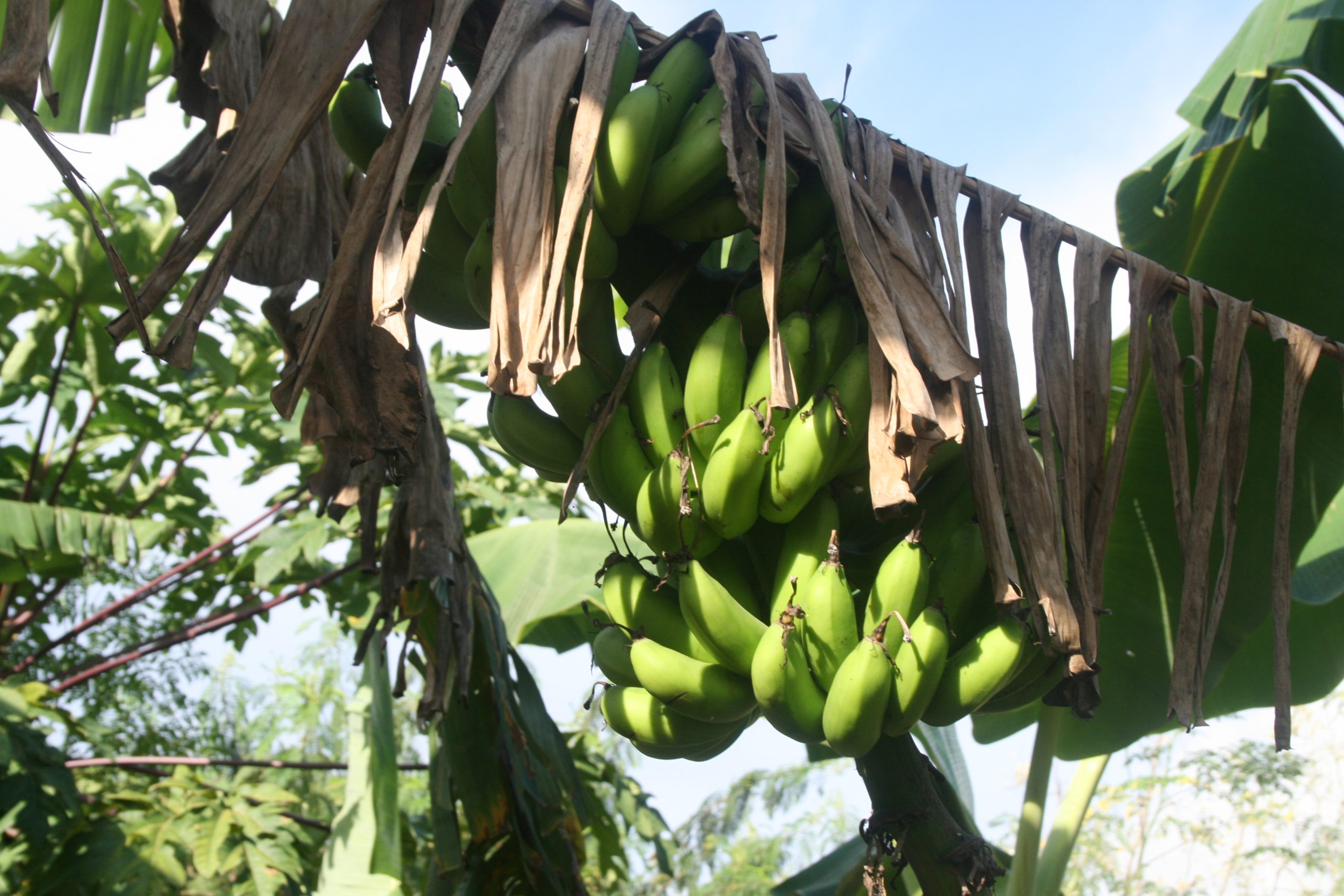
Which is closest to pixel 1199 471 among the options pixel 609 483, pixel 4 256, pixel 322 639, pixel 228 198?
pixel 609 483

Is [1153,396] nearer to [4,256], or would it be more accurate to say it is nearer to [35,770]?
[35,770]

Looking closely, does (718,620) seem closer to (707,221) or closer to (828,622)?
(828,622)

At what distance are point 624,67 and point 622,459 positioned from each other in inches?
19.7

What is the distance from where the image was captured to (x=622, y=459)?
110 cm

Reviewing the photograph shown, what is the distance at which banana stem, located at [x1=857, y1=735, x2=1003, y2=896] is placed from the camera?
0.96 meters

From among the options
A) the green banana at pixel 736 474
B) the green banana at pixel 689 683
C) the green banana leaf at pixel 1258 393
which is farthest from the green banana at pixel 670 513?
the green banana leaf at pixel 1258 393

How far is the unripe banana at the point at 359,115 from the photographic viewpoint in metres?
1.17

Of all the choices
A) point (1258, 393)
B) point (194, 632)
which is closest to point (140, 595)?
point (194, 632)

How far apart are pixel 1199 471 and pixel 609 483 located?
941mm

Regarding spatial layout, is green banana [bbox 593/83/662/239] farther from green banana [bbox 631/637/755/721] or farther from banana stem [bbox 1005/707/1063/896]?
banana stem [bbox 1005/707/1063/896]

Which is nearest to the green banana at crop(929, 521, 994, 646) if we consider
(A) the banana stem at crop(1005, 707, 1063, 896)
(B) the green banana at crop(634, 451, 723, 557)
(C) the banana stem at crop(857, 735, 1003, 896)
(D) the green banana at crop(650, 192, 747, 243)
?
(C) the banana stem at crop(857, 735, 1003, 896)

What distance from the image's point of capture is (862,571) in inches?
47.3

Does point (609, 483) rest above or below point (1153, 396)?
below

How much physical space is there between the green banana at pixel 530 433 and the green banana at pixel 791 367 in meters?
0.25
